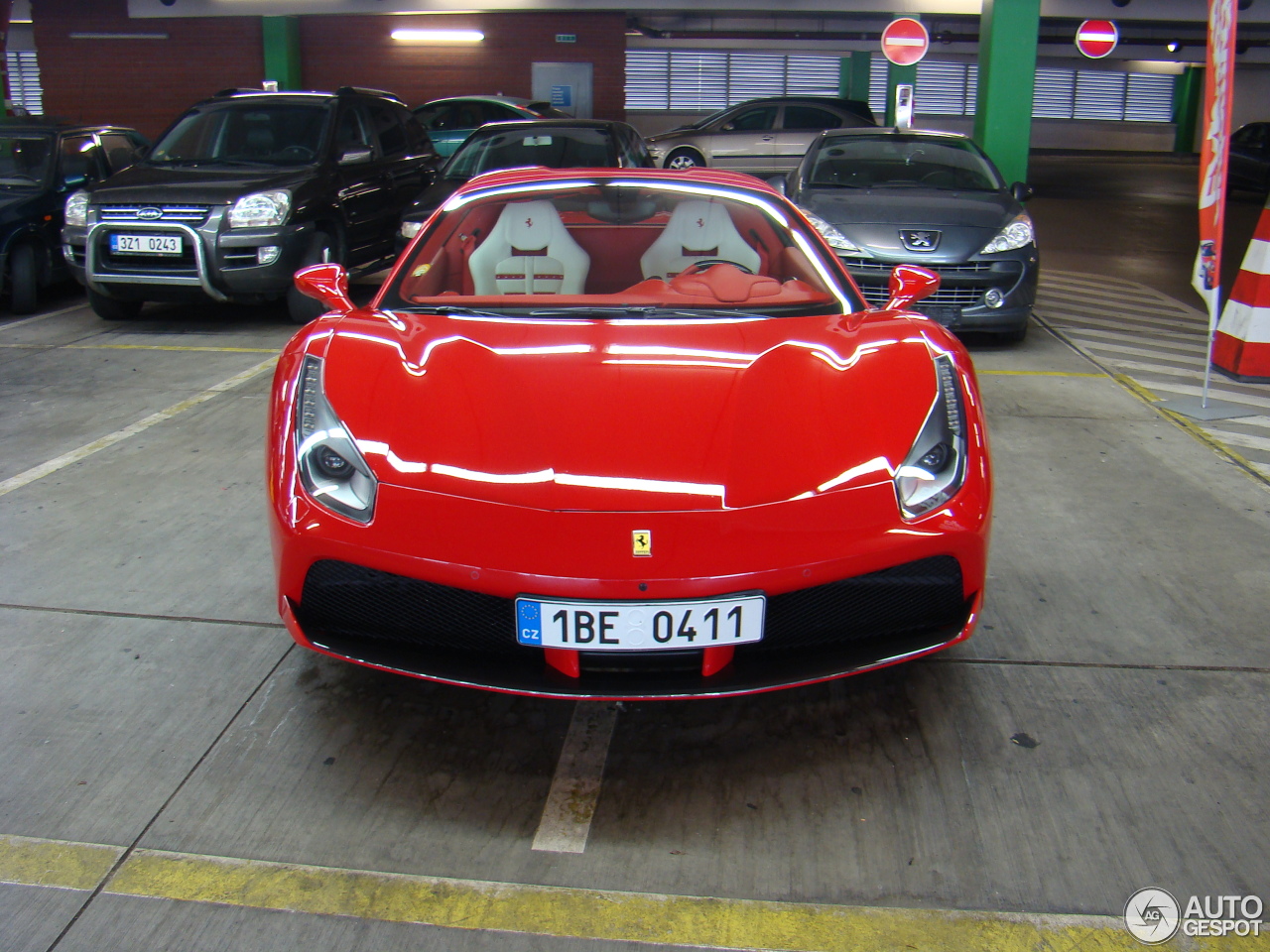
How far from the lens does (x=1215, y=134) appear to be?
505 centimetres

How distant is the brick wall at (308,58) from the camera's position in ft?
69.6

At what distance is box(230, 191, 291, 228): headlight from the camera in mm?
6871

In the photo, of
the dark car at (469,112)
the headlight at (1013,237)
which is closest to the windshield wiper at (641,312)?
the headlight at (1013,237)

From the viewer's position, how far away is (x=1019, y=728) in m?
2.50

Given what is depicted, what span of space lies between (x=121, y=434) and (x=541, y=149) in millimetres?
4564

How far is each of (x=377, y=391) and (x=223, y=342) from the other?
16.3ft

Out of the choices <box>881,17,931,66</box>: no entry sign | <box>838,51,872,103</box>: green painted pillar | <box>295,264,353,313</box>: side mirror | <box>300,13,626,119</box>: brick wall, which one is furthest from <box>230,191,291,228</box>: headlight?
<box>838,51,872,103</box>: green painted pillar

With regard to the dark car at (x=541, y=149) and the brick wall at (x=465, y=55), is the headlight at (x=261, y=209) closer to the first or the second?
the dark car at (x=541, y=149)

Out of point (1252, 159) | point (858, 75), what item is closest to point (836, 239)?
point (1252, 159)

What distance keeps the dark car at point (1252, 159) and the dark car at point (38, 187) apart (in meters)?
18.7

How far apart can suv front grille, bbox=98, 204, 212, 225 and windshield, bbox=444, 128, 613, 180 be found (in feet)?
6.78

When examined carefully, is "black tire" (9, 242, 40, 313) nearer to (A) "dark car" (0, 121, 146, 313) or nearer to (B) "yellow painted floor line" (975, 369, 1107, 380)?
(A) "dark car" (0, 121, 146, 313)

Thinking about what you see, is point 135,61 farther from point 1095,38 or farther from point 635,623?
point 635,623

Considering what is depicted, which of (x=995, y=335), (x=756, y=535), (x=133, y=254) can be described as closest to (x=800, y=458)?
(x=756, y=535)
